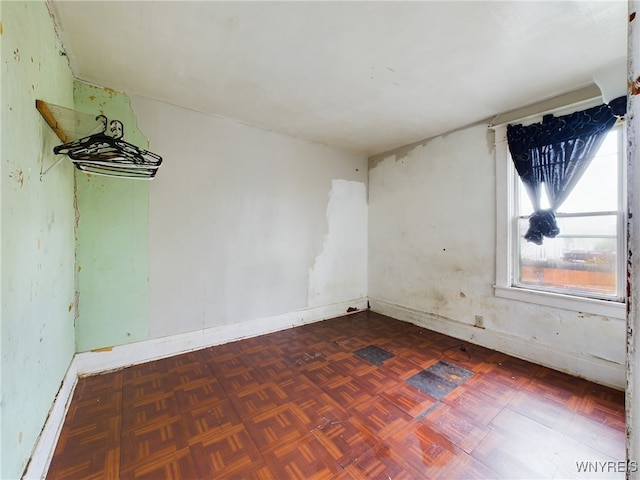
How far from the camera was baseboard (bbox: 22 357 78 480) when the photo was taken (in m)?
1.29

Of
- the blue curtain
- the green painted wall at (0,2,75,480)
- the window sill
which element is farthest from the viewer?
the blue curtain

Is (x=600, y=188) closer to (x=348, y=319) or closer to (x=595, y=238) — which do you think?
(x=595, y=238)

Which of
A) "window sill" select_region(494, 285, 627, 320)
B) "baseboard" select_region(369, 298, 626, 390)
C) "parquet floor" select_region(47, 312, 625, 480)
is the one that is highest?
"window sill" select_region(494, 285, 627, 320)

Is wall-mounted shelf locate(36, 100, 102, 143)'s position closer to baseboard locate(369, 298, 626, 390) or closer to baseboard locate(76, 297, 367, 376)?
baseboard locate(76, 297, 367, 376)

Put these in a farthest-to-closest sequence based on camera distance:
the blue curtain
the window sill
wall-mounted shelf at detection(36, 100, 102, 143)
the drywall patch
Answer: the drywall patch < the blue curtain < the window sill < wall-mounted shelf at detection(36, 100, 102, 143)

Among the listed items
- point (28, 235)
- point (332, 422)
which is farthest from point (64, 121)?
point (332, 422)

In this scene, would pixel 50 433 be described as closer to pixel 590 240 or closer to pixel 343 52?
pixel 343 52

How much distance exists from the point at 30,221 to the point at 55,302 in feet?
2.25

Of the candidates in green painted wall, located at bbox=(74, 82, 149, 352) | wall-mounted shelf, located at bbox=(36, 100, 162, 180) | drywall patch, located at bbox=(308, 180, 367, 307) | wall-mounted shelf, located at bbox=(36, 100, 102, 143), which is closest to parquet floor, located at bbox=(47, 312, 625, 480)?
green painted wall, located at bbox=(74, 82, 149, 352)

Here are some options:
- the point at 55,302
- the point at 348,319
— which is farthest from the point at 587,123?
the point at 55,302

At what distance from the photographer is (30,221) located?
4.39 feet

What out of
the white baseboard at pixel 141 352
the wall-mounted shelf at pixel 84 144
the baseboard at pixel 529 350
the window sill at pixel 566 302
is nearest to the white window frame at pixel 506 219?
the window sill at pixel 566 302

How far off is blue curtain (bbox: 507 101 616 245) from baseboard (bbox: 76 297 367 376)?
278 centimetres

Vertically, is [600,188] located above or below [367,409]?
above
